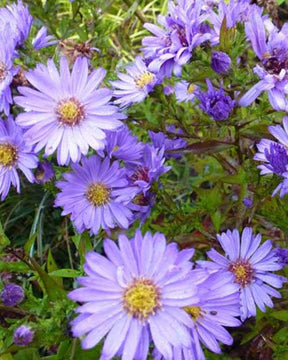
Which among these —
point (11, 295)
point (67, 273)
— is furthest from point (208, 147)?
point (11, 295)

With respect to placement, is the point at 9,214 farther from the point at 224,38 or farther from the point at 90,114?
the point at 224,38

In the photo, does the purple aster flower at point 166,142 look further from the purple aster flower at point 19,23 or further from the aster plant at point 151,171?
the purple aster flower at point 19,23

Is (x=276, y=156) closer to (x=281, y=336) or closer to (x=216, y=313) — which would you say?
(x=216, y=313)

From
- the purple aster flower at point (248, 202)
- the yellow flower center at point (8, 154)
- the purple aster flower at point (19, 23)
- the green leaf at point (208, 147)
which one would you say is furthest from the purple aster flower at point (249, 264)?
the purple aster flower at point (19, 23)

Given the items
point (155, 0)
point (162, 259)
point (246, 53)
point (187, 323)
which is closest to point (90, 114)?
point (162, 259)

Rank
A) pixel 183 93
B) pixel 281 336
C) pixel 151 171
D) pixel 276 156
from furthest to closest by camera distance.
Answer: pixel 183 93
pixel 281 336
pixel 151 171
pixel 276 156

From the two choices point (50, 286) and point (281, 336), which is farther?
point (281, 336)
